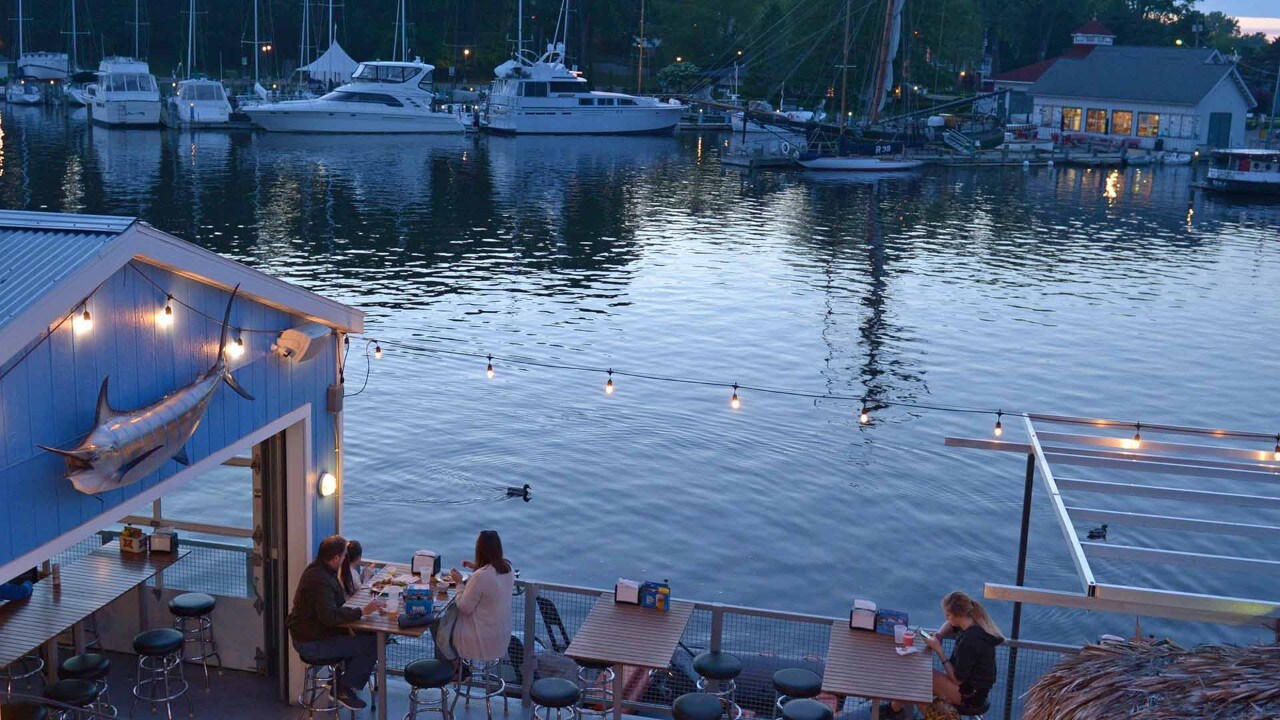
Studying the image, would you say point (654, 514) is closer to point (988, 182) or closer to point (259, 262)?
point (259, 262)

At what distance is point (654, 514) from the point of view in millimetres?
18047

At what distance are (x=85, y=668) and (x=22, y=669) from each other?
2.51ft

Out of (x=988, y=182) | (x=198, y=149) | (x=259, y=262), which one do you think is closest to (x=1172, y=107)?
(x=988, y=182)

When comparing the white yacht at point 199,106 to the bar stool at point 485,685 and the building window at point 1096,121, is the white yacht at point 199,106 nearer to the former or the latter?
the building window at point 1096,121

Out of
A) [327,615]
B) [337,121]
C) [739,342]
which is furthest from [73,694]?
[337,121]

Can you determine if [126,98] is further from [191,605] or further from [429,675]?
[429,675]

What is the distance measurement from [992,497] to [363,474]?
8.87 meters

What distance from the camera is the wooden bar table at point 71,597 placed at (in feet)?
28.7

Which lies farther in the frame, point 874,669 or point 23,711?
point 874,669

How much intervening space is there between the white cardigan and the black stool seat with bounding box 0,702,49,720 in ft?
8.11

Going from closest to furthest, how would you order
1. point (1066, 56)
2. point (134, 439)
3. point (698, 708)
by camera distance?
point (134, 439) → point (698, 708) → point (1066, 56)

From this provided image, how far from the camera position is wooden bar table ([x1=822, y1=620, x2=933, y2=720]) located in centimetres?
824

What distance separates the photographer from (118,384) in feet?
24.6

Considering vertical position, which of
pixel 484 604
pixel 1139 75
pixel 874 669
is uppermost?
pixel 1139 75
